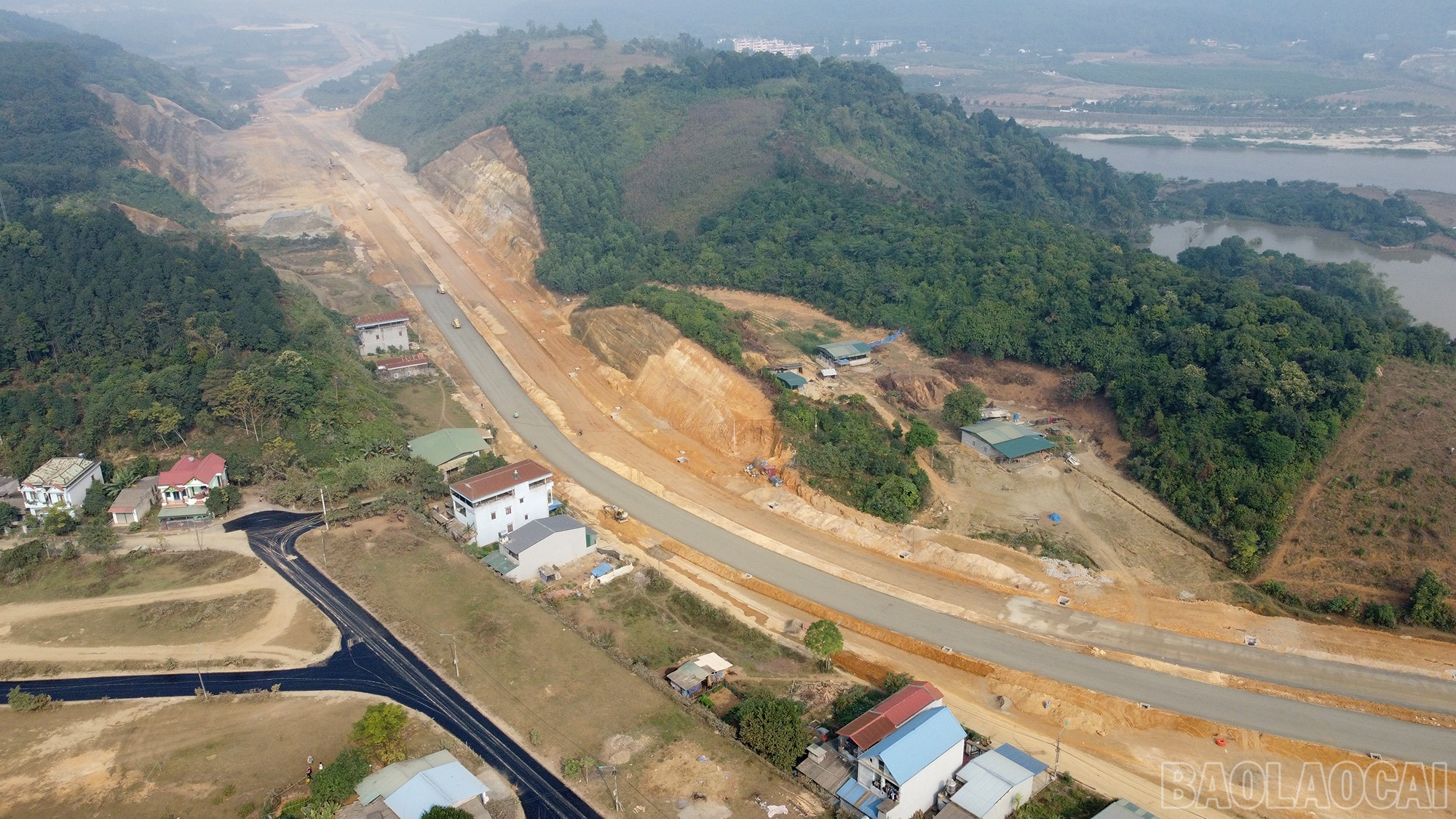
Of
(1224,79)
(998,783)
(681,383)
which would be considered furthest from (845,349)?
(1224,79)

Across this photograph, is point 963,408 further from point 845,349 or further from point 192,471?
point 192,471

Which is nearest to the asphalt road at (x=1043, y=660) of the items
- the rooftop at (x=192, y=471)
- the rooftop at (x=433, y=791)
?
the rooftop at (x=192, y=471)

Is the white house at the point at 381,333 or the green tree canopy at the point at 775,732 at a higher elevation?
the white house at the point at 381,333

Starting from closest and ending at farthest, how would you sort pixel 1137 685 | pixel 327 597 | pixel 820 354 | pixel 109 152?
pixel 1137 685
pixel 327 597
pixel 820 354
pixel 109 152

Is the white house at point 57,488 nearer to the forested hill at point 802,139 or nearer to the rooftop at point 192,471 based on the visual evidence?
the rooftop at point 192,471

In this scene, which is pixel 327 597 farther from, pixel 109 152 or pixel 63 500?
pixel 109 152

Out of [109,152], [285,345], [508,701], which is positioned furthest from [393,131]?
[508,701]

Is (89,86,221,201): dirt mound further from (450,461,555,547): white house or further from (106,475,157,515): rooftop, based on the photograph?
(450,461,555,547): white house
